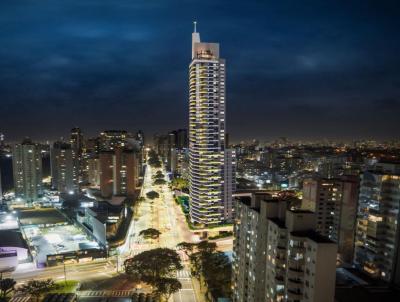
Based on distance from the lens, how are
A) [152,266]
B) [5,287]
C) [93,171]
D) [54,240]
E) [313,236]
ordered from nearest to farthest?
[313,236], [5,287], [152,266], [54,240], [93,171]

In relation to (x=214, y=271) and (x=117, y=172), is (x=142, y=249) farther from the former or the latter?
(x=117, y=172)

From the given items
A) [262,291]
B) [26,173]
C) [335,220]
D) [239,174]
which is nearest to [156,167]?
[239,174]

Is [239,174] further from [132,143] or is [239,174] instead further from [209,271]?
[209,271]

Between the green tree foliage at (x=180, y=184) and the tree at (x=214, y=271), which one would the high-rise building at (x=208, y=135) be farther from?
the green tree foliage at (x=180, y=184)

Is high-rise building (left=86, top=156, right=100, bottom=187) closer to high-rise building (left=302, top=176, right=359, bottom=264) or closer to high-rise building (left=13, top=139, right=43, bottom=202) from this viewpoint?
high-rise building (left=13, top=139, right=43, bottom=202)

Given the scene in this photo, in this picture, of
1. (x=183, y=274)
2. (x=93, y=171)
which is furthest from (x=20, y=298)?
(x=93, y=171)

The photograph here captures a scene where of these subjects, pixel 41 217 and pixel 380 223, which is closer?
pixel 380 223
